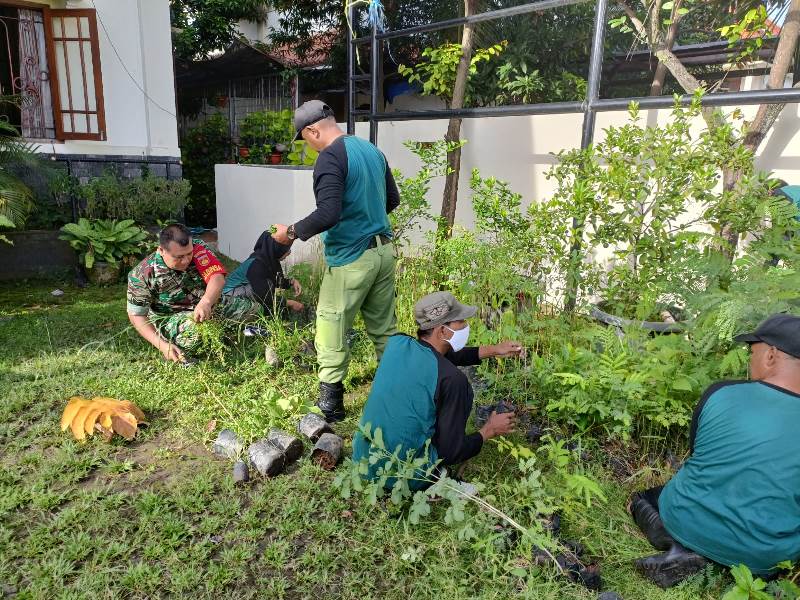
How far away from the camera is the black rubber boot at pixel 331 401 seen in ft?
11.3

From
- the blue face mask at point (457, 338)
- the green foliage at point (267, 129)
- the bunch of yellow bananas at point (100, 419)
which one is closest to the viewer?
the blue face mask at point (457, 338)

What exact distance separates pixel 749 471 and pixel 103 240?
6.85m

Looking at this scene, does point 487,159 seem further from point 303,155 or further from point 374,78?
point 303,155

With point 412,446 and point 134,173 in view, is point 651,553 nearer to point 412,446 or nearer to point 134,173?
point 412,446

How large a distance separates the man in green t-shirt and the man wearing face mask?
0.89m

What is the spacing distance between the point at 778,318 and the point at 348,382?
105 inches

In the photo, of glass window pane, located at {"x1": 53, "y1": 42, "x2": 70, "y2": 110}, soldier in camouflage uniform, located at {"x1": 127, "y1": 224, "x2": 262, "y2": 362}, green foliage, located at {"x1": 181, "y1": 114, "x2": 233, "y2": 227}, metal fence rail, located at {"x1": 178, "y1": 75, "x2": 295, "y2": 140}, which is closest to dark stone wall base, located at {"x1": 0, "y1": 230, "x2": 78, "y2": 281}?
glass window pane, located at {"x1": 53, "y1": 42, "x2": 70, "y2": 110}

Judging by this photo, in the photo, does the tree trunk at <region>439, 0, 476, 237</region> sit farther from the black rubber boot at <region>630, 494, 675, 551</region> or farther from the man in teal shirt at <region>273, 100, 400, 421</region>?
the black rubber boot at <region>630, 494, 675, 551</region>

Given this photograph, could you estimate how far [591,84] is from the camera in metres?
4.12

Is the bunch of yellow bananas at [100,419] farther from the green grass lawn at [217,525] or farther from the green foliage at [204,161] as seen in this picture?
the green foliage at [204,161]

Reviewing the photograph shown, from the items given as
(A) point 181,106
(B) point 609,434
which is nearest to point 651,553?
(B) point 609,434

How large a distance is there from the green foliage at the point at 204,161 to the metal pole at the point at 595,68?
8794mm

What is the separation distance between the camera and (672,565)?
2229 mm

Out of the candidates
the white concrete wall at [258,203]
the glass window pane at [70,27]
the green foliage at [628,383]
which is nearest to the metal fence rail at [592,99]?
the white concrete wall at [258,203]
